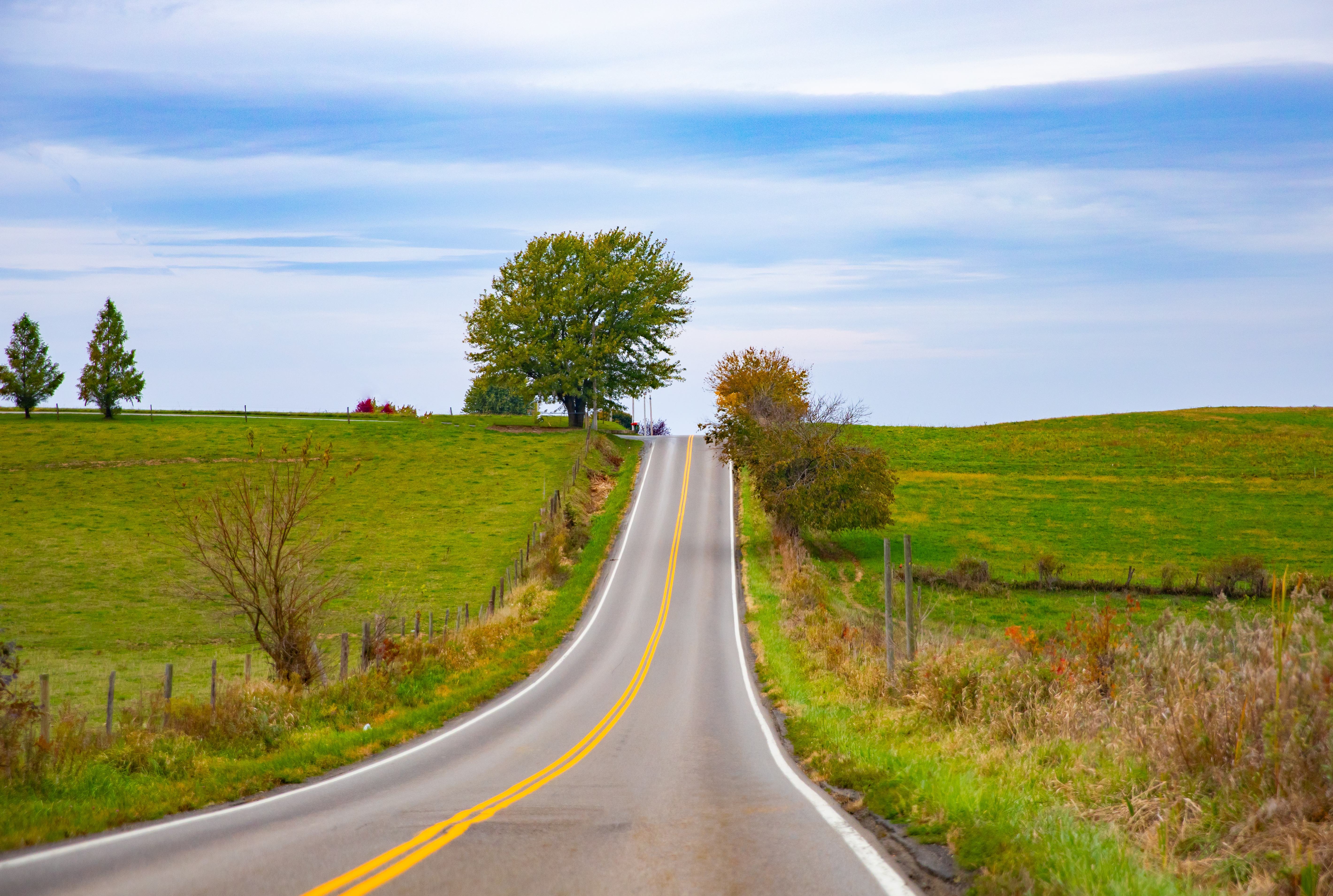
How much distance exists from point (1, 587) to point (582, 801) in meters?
41.0

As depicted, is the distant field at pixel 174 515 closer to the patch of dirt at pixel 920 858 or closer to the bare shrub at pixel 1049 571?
the patch of dirt at pixel 920 858

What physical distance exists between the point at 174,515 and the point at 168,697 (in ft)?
130

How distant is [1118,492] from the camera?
64875mm

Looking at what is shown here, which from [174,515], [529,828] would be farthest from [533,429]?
[529,828]

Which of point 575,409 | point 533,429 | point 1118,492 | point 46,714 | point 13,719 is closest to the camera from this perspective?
point 13,719

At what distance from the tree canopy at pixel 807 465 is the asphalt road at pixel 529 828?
95.8 ft

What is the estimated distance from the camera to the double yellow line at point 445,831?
21.1 feet

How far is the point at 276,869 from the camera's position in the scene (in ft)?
22.5

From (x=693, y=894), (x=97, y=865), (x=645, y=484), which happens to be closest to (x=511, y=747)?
(x=97, y=865)

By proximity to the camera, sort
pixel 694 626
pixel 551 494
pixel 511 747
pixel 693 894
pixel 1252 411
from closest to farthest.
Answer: pixel 693 894 < pixel 511 747 < pixel 694 626 < pixel 551 494 < pixel 1252 411

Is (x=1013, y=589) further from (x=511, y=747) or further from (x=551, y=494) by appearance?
(x=511, y=747)

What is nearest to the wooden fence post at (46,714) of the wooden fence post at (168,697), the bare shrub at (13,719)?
the bare shrub at (13,719)

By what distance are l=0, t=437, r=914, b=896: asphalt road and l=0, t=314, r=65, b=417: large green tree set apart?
3504 inches

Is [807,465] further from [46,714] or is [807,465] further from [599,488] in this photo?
[46,714]
